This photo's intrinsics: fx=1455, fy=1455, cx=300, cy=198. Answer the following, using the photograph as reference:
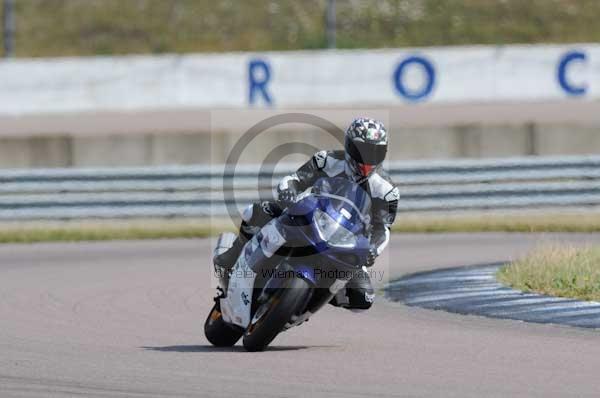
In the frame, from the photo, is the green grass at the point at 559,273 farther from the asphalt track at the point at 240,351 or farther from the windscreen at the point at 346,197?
the windscreen at the point at 346,197

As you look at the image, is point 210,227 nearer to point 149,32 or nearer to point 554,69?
point 554,69

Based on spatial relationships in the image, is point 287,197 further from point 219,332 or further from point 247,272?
point 219,332

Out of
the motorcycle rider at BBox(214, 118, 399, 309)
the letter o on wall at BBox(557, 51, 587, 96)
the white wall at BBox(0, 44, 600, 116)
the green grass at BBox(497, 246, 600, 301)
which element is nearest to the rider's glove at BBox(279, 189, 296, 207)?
the motorcycle rider at BBox(214, 118, 399, 309)

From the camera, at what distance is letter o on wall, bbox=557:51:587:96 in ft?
86.7

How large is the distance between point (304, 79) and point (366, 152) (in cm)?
1821

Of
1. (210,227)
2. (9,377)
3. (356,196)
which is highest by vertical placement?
(356,196)

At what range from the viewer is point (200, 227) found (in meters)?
18.7

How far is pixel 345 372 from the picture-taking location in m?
8.06

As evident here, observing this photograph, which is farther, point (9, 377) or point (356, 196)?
point (356, 196)

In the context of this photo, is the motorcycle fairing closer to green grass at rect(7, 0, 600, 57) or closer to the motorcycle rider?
the motorcycle rider

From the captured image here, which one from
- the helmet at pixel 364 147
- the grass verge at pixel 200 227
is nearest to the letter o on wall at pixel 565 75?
the grass verge at pixel 200 227

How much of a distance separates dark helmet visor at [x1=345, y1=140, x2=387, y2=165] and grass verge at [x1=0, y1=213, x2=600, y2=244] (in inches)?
378

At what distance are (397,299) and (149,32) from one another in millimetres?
23457

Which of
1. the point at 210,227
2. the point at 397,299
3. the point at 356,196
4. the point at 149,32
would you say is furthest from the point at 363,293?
the point at 149,32
